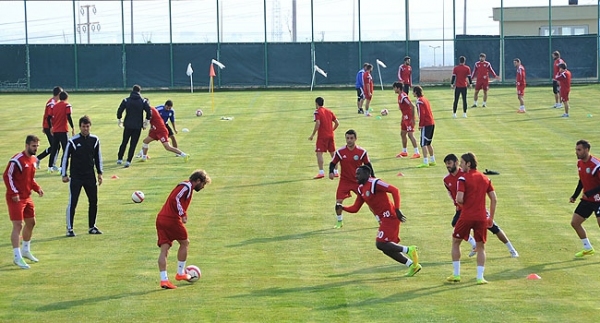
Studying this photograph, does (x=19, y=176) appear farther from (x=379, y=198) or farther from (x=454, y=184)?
(x=454, y=184)

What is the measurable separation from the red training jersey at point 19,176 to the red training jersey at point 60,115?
31.4ft

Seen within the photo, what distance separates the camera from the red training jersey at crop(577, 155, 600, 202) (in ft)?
55.2

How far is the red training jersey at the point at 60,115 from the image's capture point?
26.4 m

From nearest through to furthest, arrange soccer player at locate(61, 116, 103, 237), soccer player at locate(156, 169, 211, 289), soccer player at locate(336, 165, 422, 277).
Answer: soccer player at locate(156, 169, 211, 289) → soccer player at locate(336, 165, 422, 277) → soccer player at locate(61, 116, 103, 237)

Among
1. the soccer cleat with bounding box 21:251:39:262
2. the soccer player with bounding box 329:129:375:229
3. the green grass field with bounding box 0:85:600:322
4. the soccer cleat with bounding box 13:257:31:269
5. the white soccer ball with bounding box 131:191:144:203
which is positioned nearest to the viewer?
the green grass field with bounding box 0:85:600:322

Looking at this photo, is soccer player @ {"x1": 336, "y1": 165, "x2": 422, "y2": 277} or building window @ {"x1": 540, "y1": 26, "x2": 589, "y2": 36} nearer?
soccer player @ {"x1": 336, "y1": 165, "x2": 422, "y2": 277}

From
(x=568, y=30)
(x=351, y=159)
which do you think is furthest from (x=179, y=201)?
(x=568, y=30)

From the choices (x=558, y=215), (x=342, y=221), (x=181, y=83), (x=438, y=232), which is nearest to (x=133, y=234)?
(x=342, y=221)

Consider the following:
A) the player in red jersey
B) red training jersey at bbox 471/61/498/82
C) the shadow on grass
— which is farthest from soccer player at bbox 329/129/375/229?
red training jersey at bbox 471/61/498/82

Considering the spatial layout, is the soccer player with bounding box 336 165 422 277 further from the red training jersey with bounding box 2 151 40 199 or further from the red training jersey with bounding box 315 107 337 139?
the red training jersey with bounding box 315 107 337 139

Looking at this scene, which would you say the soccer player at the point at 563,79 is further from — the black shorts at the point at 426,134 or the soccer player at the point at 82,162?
the soccer player at the point at 82,162

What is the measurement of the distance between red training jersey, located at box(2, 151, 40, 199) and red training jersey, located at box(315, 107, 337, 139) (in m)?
10.3

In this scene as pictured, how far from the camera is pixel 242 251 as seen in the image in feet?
60.2

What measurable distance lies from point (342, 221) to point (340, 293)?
621 cm
